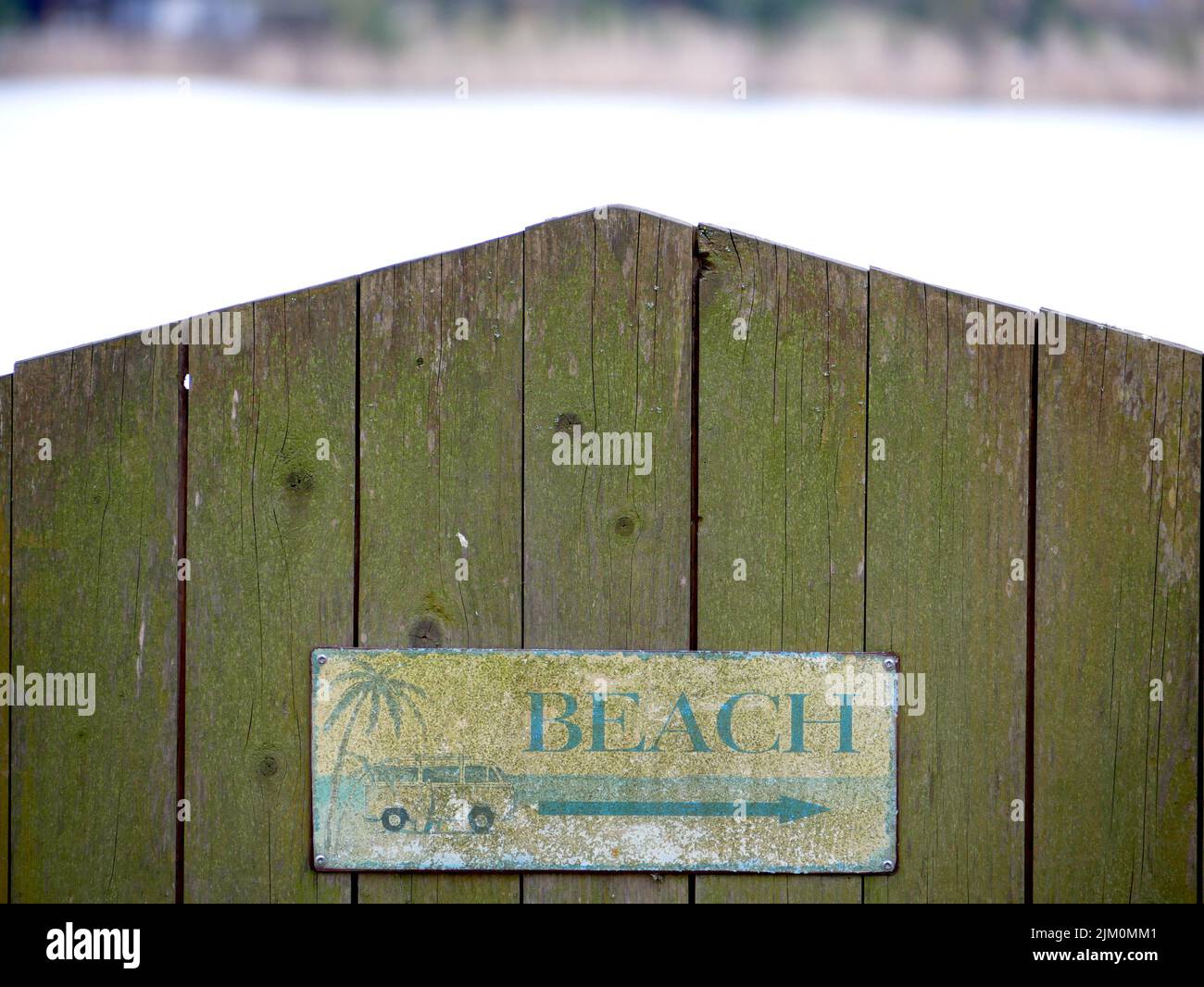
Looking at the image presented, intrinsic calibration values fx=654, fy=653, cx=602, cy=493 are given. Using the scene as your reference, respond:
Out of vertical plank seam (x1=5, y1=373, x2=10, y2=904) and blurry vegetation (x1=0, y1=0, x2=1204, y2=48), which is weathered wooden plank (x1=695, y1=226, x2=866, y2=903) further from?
vertical plank seam (x1=5, y1=373, x2=10, y2=904)

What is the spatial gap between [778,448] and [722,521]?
161 mm

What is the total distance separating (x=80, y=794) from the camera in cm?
116

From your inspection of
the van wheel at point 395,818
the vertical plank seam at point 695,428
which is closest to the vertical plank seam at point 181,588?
the van wheel at point 395,818

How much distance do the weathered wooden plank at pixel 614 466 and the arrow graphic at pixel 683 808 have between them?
5.1 inches

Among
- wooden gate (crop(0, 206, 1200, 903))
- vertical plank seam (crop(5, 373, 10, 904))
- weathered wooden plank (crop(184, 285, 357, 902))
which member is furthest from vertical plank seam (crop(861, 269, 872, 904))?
vertical plank seam (crop(5, 373, 10, 904))

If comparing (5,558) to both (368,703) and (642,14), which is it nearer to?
(368,703)

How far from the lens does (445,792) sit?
112 centimetres

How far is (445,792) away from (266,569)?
497 mm

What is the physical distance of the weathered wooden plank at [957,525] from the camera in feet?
3.73

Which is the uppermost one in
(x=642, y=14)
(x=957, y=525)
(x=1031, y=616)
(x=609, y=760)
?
(x=642, y=14)

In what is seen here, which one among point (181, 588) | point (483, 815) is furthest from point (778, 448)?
point (181, 588)

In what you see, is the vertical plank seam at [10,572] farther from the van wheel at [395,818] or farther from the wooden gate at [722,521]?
the van wheel at [395,818]

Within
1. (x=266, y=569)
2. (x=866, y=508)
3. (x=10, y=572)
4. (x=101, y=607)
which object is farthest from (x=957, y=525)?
(x=10, y=572)

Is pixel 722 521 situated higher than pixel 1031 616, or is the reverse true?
pixel 722 521
